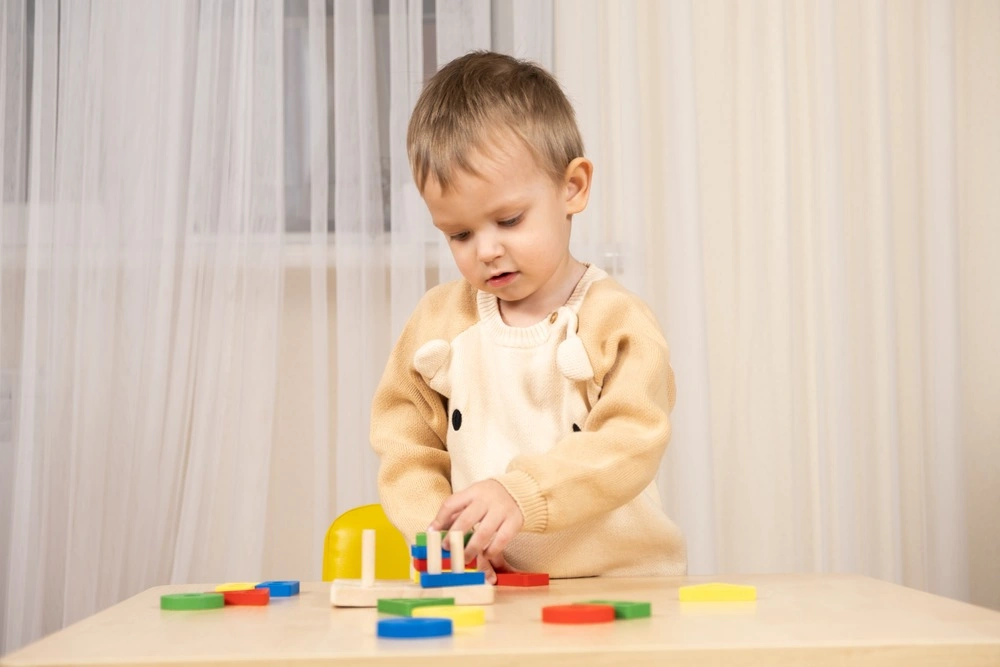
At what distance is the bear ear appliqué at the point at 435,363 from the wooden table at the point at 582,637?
431mm

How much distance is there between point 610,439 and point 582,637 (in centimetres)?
45

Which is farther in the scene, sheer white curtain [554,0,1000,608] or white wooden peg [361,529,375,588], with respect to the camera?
sheer white curtain [554,0,1000,608]

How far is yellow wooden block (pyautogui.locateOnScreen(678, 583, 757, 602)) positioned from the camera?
0.79 m

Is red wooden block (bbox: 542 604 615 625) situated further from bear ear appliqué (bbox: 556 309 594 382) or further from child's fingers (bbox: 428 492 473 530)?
bear ear appliqué (bbox: 556 309 594 382)

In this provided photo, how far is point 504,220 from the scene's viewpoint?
116 cm

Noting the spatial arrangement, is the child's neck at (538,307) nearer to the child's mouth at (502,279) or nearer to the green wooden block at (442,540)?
the child's mouth at (502,279)

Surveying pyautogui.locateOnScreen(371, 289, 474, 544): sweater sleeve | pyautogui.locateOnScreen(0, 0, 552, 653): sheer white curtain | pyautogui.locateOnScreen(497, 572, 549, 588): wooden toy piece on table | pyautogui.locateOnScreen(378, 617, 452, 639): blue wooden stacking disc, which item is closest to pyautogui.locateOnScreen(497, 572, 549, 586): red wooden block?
pyautogui.locateOnScreen(497, 572, 549, 588): wooden toy piece on table

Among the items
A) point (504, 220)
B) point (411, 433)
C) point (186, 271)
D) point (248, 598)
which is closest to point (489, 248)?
point (504, 220)

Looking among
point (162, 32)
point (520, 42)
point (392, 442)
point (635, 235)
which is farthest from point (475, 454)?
point (162, 32)

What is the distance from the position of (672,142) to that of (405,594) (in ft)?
5.10

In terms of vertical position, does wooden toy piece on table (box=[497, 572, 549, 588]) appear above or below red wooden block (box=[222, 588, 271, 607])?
below

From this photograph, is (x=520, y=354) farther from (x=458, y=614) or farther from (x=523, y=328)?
(x=458, y=614)

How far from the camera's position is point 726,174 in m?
2.26

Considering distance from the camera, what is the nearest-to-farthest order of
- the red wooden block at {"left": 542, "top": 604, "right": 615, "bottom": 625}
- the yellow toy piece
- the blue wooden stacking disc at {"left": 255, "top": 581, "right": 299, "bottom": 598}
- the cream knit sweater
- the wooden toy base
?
the red wooden block at {"left": 542, "top": 604, "right": 615, "bottom": 625}
the wooden toy base
the blue wooden stacking disc at {"left": 255, "top": 581, "right": 299, "bottom": 598}
the cream knit sweater
the yellow toy piece
